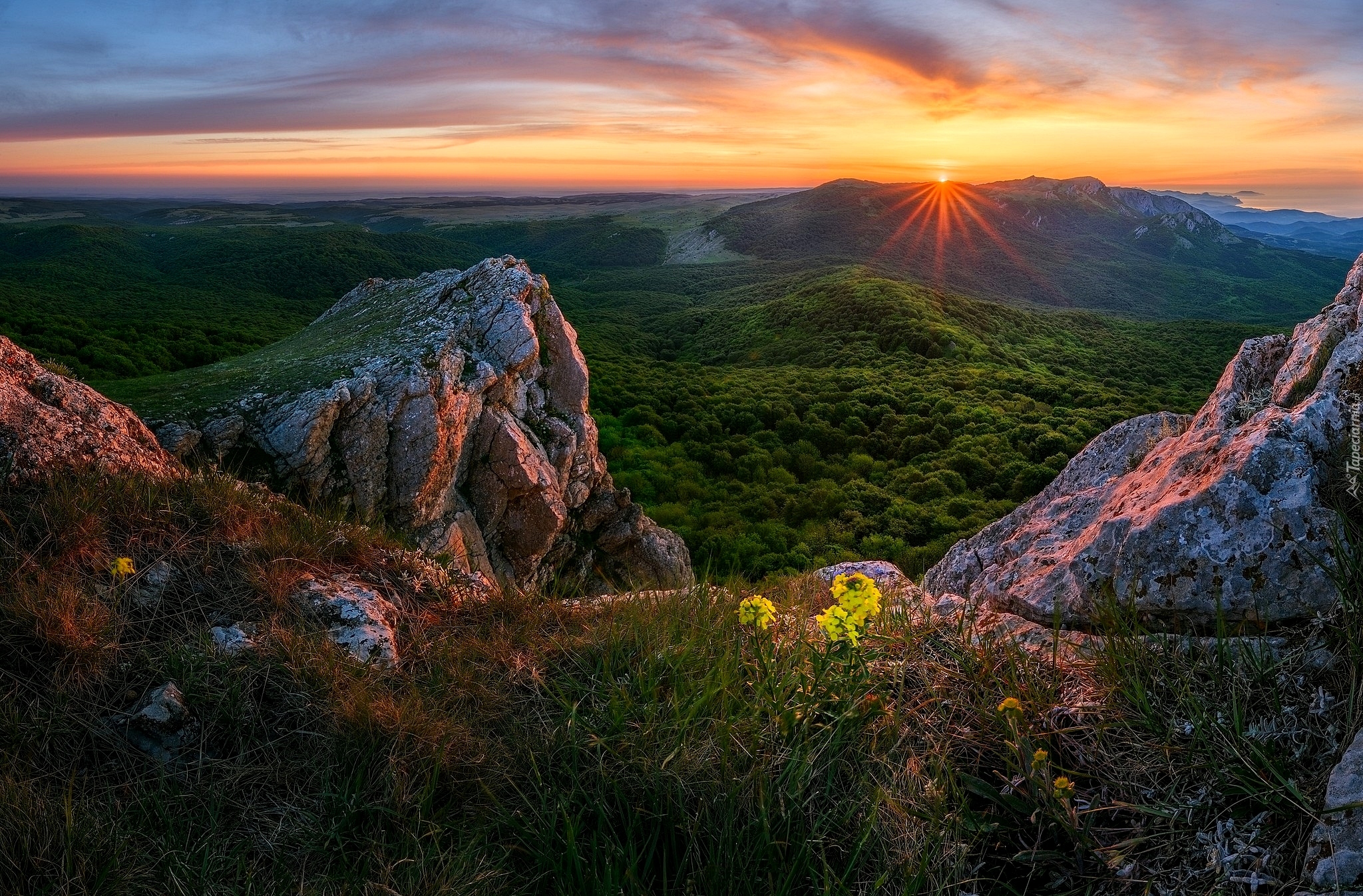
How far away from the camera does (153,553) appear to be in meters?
4.02

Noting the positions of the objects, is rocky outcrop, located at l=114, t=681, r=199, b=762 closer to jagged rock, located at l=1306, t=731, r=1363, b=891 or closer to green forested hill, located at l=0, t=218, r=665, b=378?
jagged rock, located at l=1306, t=731, r=1363, b=891

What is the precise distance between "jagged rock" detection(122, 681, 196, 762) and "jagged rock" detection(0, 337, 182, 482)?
235 cm

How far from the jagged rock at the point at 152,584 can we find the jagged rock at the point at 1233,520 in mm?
4986

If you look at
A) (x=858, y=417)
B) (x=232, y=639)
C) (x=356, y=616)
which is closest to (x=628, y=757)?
(x=356, y=616)

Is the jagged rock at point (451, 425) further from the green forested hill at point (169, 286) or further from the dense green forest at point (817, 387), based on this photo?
the green forested hill at point (169, 286)

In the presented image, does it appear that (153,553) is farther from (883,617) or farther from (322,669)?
(883,617)

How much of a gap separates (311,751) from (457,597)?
1656mm

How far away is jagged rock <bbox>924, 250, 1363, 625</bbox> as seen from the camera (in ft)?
11.2

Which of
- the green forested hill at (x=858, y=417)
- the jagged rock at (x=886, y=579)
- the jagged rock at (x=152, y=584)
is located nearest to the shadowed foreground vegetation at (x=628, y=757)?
the jagged rock at (x=152, y=584)

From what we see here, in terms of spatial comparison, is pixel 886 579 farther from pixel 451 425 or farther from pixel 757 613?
pixel 451 425

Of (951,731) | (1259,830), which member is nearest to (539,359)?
(951,731)

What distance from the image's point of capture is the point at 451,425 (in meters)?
10.9

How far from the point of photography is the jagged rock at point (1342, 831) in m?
2.09

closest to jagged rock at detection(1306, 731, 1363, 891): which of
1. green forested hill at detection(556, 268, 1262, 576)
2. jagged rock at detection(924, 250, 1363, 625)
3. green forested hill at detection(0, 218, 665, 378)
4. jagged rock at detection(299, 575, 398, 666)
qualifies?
jagged rock at detection(924, 250, 1363, 625)
